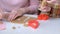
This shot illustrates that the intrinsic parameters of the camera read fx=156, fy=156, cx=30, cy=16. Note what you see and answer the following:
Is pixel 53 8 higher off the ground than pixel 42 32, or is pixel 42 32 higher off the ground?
pixel 53 8

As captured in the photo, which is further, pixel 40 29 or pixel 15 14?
pixel 15 14

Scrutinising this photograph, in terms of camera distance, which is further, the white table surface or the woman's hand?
the woman's hand

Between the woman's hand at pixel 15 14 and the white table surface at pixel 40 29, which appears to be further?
the woman's hand at pixel 15 14

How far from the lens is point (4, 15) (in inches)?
39.9

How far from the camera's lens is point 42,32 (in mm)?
900

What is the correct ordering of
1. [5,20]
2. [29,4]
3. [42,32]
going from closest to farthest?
[42,32] → [5,20] → [29,4]

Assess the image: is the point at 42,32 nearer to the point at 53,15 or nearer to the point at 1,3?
the point at 53,15

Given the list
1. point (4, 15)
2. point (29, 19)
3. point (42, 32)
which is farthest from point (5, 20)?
point (42, 32)

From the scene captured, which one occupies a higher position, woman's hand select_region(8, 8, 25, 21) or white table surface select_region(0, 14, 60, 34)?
woman's hand select_region(8, 8, 25, 21)

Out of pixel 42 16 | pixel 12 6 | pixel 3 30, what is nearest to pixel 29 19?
pixel 42 16

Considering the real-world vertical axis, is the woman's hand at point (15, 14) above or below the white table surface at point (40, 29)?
above

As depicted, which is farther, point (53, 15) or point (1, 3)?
point (1, 3)

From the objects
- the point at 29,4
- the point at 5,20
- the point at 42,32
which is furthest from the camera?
the point at 29,4

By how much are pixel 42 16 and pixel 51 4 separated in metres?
0.10
